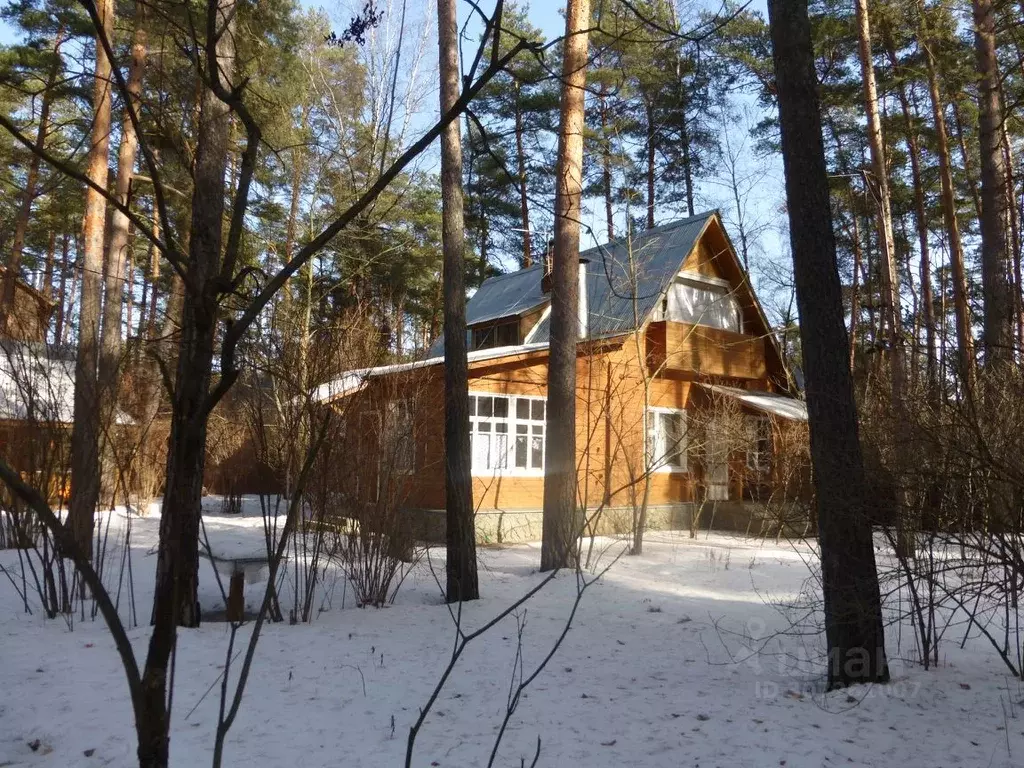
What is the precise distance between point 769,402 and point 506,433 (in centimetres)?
599

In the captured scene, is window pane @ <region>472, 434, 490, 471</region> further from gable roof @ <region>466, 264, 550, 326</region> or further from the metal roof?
gable roof @ <region>466, 264, 550, 326</region>

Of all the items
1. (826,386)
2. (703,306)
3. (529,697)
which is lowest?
(529,697)

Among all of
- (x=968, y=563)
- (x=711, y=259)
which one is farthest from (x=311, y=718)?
(x=711, y=259)

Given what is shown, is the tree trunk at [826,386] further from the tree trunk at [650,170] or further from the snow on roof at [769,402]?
the tree trunk at [650,170]

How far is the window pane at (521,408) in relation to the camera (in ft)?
48.3

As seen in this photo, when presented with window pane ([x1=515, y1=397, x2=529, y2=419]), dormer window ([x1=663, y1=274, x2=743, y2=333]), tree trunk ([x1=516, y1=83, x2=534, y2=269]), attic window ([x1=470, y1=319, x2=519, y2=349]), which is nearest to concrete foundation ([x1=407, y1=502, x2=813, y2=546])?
window pane ([x1=515, y1=397, x2=529, y2=419])

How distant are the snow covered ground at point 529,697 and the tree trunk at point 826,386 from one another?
0.36 meters

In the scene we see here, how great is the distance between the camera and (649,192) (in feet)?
84.0

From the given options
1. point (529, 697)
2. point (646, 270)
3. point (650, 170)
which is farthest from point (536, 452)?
point (650, 170)

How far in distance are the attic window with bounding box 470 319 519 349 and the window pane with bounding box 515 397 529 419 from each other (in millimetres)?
2683

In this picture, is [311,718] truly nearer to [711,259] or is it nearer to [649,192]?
[711,259]

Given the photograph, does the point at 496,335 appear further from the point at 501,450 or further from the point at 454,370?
the point at 454,370

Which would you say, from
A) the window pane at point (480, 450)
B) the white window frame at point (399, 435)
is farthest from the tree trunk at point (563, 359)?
the window pane at point (480, 450)

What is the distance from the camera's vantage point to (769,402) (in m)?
16.4
